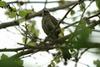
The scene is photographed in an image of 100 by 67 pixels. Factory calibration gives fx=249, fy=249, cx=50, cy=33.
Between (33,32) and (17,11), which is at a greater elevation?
(17,11)

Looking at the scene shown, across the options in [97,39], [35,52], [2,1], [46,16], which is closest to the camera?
[97,39]

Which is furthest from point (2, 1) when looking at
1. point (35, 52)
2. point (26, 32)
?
point (35, 52)

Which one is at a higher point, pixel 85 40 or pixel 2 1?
pixel 85 40

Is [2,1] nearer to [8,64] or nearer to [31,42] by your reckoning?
[31,42]

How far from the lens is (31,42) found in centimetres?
263

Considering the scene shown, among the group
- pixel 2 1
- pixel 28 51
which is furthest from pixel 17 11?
pixel 28 51

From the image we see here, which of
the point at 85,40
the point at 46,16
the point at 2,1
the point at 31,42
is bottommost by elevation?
the point at 46,16

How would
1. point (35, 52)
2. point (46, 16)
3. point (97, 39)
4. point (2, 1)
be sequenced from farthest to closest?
point (46, 16), point (2, 1), point (35, 52), point (97, 39)

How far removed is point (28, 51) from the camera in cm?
254

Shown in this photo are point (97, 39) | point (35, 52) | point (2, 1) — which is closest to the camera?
point (97, 39)

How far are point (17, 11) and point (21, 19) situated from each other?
94mm

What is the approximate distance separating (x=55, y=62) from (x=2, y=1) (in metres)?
0.93

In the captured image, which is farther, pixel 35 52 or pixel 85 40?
pixel 35 52

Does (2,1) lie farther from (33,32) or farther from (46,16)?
(46,16)
